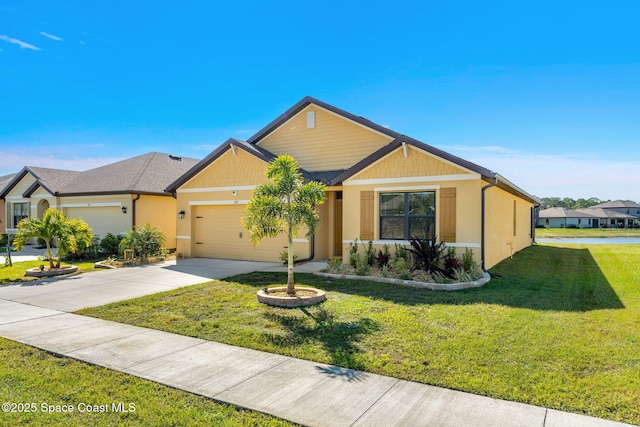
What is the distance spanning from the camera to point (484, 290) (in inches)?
357

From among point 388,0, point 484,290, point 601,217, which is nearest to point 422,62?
point 388,0

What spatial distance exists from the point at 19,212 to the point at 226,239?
16803 millimetres

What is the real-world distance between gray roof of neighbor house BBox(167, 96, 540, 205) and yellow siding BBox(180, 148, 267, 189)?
247 millimetres

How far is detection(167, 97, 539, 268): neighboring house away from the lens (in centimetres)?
1080

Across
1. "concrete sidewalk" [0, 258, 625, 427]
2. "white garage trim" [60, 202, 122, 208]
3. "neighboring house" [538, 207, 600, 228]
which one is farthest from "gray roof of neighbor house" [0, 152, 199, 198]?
"neighboring house" [538, 207, 600, 228]

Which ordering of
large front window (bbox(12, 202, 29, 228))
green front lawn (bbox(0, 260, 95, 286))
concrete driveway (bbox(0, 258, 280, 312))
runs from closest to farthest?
concrete driveway (bbox(0, 258, 280, 312)), green front lawn (bbox(0, 260, 95, 286)), large front window (bbox(12, 202, 29, 228))

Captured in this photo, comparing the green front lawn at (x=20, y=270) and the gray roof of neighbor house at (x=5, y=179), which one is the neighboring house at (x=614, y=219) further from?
the gray roof of neighbor house at (x=5, y=179)

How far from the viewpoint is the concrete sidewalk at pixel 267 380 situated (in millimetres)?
3553

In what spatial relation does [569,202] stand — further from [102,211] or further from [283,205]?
[283,205]

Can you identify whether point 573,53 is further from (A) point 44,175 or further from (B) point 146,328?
(A) point 44,175

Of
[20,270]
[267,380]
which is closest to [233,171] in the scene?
[20,270]

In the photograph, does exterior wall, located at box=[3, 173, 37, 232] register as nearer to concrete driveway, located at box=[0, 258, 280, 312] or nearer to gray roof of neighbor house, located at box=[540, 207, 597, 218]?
concrete driveway, located at box=[0, 258, 280, 312]

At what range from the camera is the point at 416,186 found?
11203mm

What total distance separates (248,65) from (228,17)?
9.40ft
